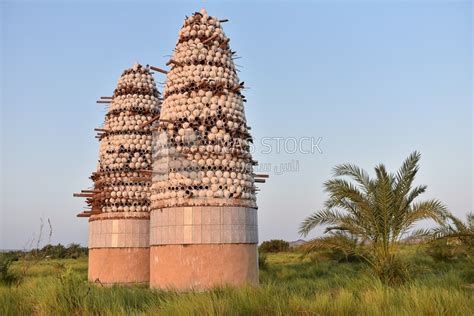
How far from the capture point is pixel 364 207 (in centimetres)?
1430

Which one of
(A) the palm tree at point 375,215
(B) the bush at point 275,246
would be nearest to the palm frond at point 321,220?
(A) the palm tree at point 375,215

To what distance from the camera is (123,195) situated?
1919 centimetres

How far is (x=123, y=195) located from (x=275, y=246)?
38723 mm

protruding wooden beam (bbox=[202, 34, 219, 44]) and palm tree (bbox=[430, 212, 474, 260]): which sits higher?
protruding wooden beam (bbox=[202, 34, 219, 44])

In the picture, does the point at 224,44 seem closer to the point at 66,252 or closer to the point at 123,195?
the point at 123,195

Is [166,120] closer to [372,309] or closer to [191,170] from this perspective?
[191,170]

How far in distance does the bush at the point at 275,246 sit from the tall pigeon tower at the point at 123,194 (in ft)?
122

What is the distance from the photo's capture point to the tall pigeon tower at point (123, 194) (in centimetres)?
1875

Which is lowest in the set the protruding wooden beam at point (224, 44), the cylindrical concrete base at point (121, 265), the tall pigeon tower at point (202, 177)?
the cylindrical concrete base at point (121, 265)

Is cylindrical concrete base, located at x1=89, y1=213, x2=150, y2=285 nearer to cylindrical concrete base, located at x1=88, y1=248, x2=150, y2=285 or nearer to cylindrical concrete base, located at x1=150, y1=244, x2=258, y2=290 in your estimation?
cylindrical concrete base, located at x1=88, y1=248, x2=150, y2=285

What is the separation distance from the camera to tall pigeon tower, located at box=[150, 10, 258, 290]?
13.8 meters

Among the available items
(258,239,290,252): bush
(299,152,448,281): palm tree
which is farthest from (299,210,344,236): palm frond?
(258,239,290,252): bush

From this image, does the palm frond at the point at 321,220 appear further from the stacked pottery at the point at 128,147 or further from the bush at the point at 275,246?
the bush at the point at 275,246

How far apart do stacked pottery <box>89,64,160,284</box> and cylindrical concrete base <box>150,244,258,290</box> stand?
15.7 feet
